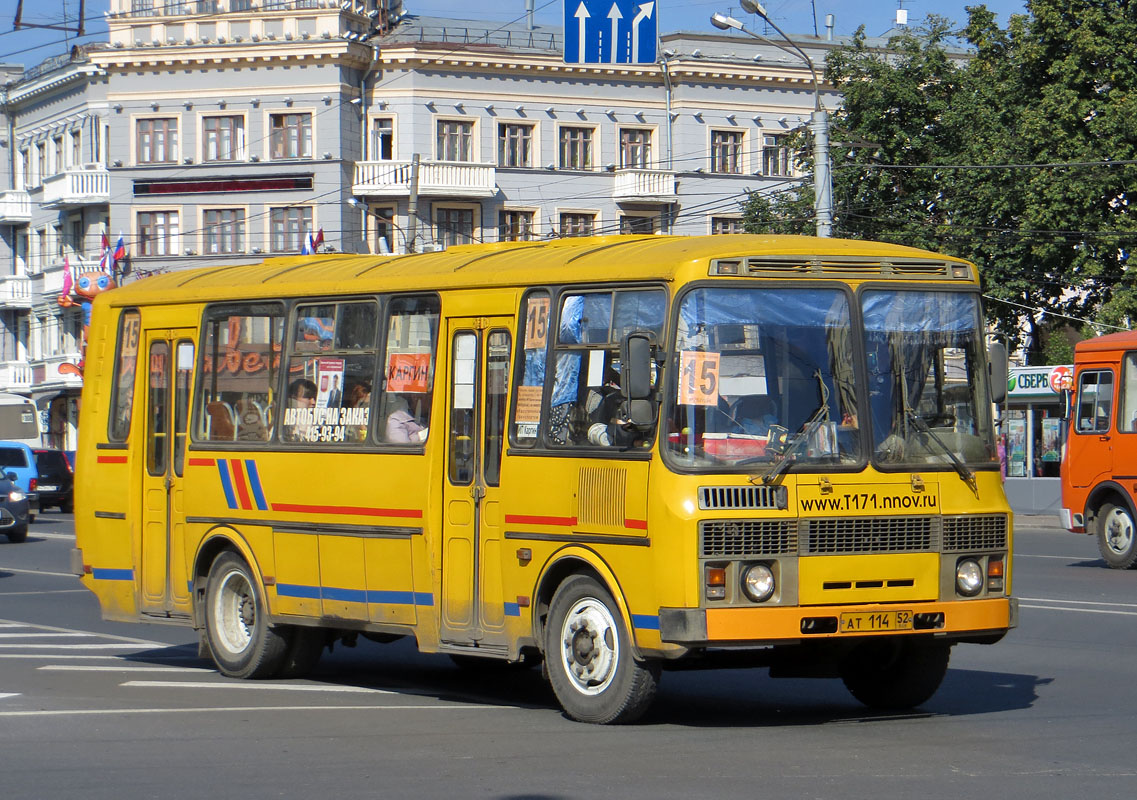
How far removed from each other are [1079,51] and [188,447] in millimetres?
34212

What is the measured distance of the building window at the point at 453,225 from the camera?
5978cm

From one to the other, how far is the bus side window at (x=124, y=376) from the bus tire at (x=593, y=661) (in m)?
5.02

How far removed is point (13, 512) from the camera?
106 feet

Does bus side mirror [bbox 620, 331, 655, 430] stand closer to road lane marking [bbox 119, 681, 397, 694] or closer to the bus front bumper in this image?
the bus front bumper

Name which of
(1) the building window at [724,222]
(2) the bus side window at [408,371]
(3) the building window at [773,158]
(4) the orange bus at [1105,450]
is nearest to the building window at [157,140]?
(1) the building window at [724,222]

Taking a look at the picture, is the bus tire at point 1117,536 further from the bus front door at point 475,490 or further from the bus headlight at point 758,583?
the bus headlight at point 758,583

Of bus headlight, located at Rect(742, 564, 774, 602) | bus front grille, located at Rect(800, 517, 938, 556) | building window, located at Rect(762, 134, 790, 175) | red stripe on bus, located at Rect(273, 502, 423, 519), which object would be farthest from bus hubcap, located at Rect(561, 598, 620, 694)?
building window, located at Rect(762, 134, 790, 175)

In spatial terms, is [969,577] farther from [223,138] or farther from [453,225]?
[223,138]

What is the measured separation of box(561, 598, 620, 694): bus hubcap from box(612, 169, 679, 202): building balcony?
5141 cm

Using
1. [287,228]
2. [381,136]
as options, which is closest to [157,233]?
[287,228]

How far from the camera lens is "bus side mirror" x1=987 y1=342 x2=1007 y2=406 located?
1071 cm

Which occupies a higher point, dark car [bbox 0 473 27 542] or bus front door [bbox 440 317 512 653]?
bus front door [bbox 440 317 512 653]

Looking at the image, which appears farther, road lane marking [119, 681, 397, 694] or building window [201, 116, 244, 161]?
building window [201, 116, 244, 161]

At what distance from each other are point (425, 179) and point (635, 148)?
7576mm
